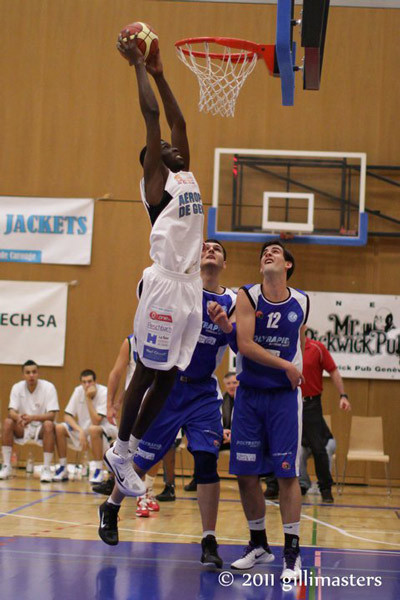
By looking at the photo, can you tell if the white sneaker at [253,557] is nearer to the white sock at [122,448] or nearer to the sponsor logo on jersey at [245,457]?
the sponsor logo on jersey at [245,457]

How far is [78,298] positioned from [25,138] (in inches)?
108

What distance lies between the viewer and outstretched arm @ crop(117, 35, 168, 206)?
473 cm

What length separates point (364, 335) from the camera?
12.2 meters

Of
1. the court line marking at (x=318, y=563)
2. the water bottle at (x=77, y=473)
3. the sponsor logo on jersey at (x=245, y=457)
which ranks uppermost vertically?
the sponsor logo on jersey at (x=245, y=457)

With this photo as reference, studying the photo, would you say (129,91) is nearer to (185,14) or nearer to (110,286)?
(185,14)

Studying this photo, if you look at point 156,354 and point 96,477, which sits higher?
point 156,354

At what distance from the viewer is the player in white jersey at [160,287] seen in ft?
15.8

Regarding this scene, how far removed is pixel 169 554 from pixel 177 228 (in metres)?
2.37

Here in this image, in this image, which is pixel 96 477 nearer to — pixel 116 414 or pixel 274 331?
pixel 116 414


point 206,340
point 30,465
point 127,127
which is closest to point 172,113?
point 206,340

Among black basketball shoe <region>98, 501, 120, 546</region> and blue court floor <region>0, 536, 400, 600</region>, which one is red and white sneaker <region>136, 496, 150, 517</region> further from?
black basketball shoe <region>98, 501, 120, 546</region>

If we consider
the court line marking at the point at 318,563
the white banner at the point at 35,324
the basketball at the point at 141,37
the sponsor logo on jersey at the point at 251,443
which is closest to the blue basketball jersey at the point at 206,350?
the sponsor logo on jersey at the point at 251,443

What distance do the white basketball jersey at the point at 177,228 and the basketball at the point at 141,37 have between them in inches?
30.5

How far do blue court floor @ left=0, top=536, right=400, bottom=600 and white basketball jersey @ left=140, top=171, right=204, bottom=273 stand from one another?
6.12 feet
